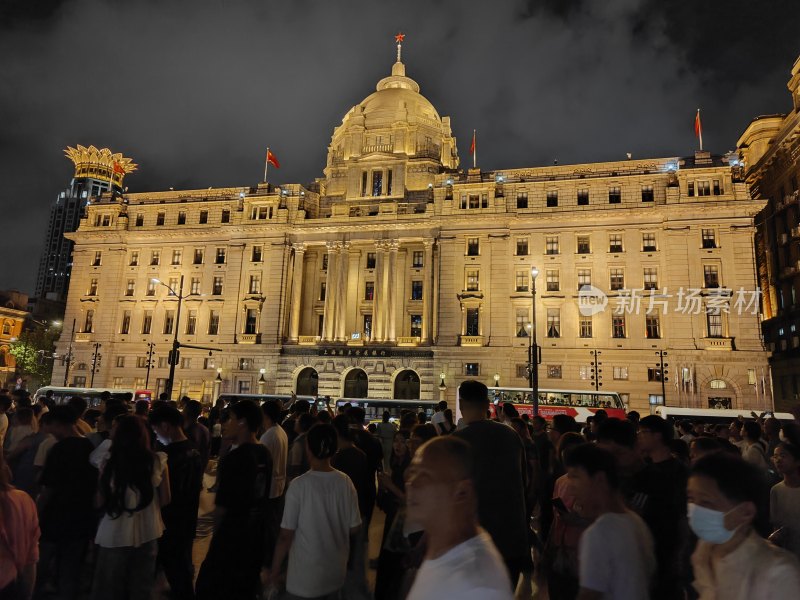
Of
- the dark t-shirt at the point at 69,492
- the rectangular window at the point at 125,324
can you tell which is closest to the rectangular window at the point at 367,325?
the rectangular window at the point at 125,324

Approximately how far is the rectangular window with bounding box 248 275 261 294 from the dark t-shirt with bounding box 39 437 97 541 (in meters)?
45.0

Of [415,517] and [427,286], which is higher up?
[427,286]

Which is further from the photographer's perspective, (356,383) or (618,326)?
(356,383)

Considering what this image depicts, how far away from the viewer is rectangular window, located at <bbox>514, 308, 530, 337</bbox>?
143 ft

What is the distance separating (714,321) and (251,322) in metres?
39.0

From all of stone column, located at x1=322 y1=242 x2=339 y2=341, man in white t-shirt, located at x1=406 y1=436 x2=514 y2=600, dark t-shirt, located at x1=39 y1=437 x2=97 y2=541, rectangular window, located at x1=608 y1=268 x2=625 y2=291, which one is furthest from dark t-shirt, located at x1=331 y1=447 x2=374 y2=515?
stone column, located at x1=322 y1=242 x2=339 y2=341

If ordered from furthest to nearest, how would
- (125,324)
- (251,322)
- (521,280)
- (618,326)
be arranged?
(125,324)
(251,322)
(521,280)
(618,326)

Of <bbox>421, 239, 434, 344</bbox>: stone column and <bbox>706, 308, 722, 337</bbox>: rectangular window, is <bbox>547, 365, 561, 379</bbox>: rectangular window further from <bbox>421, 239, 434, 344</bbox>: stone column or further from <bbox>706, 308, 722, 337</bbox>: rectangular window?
<bbox>706, 308, 722, 337</bbox>: rectangular window

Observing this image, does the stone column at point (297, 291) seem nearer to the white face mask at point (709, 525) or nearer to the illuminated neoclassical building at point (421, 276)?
the illuminated neoclassical building at point (421, 276)

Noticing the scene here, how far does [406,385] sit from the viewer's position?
46.4 meters

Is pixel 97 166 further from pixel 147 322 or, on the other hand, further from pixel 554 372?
pixel 554 372

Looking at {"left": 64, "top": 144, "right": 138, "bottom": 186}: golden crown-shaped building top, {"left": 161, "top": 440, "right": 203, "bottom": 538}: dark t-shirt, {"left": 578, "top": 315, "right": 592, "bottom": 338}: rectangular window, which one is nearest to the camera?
{"left": 161, "top": 440, "right": 203, "bottom": 538}: dark t-shirt

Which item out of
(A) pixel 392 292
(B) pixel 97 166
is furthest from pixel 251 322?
(B) pixel 97 166

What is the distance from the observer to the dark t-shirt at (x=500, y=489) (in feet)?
16.0
